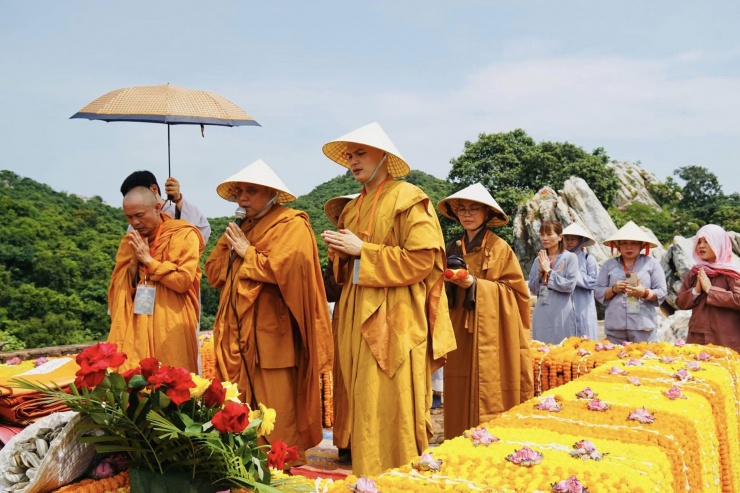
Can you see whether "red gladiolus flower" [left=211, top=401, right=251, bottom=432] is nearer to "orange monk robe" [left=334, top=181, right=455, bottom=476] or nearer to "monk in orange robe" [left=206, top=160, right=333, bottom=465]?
"orange monk robe" [left=334, top=181, right=455, bottom=476]

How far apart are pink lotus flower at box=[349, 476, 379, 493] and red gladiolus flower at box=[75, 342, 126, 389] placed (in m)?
0.93

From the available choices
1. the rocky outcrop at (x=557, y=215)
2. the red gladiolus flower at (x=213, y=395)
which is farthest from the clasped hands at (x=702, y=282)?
the rocky outcrop at (x=557, y=215)

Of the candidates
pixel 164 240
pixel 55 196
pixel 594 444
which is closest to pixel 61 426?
pixel 594 444

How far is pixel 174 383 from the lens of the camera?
2.37m

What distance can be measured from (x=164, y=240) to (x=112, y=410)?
2.63 m

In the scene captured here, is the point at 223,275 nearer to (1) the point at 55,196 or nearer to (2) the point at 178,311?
(2) the point at 178,311

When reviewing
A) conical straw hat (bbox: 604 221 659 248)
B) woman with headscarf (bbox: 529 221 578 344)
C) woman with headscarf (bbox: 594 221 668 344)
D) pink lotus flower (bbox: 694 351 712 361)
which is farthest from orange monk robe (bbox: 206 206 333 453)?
conical straw hat (bbox: 604 221 659 248)

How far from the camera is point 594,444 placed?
2.79 meters

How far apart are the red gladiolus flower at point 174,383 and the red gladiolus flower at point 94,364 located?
0.58ft

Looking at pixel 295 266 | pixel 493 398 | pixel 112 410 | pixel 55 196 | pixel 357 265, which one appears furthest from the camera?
pixel 55 196

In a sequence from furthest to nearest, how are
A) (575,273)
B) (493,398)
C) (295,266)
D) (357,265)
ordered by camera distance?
1. (575,273)
2. (493,398)
3. (295,266)
4. (357,265)

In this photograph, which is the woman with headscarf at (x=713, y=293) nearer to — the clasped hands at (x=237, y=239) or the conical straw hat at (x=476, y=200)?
the conical straw hat at (x=476, y=200)

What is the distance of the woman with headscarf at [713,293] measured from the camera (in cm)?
665

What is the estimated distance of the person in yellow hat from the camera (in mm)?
4488
